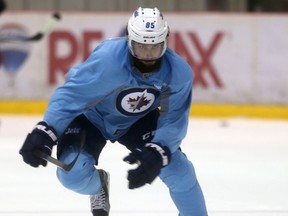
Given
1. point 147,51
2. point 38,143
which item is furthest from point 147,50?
point 38,143

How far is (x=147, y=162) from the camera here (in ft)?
10.6

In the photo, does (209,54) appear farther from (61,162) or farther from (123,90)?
(61,162)

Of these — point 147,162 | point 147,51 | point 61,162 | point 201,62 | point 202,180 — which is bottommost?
point 201,62

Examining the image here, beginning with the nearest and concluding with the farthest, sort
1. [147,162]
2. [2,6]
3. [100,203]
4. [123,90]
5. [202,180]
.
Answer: [147,162] < [123,90] < [100,203] < [202,180] < [2,6]

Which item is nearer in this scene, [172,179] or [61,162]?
[61,162]

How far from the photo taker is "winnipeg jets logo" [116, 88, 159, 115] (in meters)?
3.51

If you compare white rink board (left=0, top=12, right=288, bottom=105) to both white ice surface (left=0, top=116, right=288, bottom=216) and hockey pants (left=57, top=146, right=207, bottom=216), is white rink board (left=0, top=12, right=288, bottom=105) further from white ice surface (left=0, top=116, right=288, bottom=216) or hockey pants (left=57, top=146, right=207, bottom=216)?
hockey pants (left=57, top=146, right=207, bottom=216)

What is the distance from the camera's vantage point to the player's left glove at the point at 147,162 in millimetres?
3162

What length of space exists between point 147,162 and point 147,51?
A: 1.39 feet

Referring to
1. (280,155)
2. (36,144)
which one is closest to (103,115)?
(36,144)

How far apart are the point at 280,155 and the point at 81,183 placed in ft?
10.00

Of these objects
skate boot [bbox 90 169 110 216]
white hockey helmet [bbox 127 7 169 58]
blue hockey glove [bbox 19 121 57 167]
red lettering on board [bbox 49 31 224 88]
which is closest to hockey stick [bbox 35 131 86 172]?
blue hockey glove [bbox 19 121 57 167]

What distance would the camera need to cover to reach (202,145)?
6.84m

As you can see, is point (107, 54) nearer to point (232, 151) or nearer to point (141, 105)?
point (141, 105)
